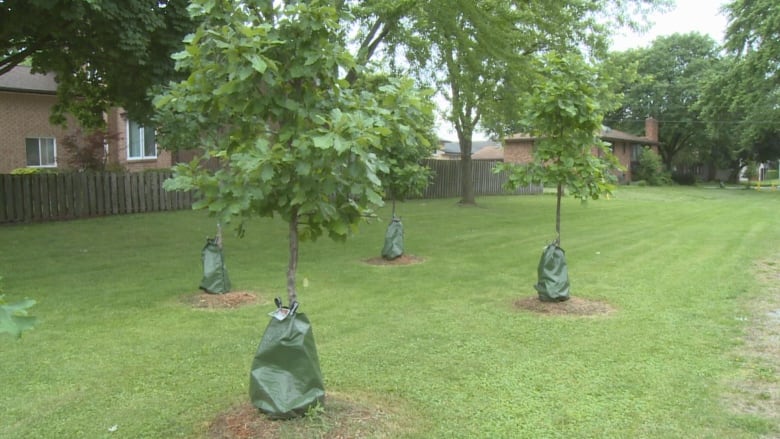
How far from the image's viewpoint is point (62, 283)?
824cm

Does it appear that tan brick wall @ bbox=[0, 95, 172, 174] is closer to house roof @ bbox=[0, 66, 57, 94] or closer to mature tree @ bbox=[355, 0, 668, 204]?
house roof @ bbox=[0, 66, 57, 94]

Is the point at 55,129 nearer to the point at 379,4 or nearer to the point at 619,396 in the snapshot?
the point at 379,4

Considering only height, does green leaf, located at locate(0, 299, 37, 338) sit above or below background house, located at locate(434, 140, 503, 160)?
below

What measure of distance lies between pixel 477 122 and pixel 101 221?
42.8 ft

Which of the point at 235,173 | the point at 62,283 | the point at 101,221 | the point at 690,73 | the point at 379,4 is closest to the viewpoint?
the point at 235,173

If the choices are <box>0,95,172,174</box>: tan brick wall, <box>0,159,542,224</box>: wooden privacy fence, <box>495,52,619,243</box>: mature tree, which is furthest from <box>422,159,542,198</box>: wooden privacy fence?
<box>495,52,619,243</box>: mature tree

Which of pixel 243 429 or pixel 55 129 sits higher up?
pixel 55 129

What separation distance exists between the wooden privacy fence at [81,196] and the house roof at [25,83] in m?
6.76

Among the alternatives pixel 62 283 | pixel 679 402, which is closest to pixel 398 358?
pixel 679 402

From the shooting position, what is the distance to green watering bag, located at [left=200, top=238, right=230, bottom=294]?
745cm

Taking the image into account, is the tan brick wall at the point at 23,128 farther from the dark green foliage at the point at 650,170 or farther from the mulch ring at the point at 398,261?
the dark green foliage at the point at 650,170

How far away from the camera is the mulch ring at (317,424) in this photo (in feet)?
11.9

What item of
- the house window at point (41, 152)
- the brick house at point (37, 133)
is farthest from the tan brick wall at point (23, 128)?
the house window at point (41, 152)

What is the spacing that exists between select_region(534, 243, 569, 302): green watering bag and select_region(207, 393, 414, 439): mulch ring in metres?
3.59
